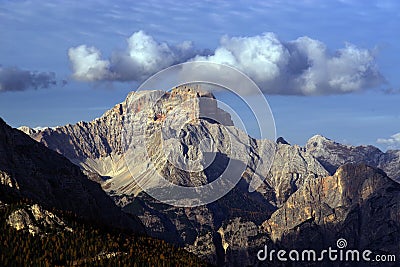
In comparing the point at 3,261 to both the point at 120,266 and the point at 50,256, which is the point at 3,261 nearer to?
the point at 50,256

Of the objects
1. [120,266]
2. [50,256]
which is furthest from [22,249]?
[120,266]

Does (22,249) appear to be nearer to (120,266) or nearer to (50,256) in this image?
(50,256)

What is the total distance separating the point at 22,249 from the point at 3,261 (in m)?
7.98

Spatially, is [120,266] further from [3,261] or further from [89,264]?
[3,261]

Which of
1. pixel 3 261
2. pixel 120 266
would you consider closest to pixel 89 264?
pixel 120 266

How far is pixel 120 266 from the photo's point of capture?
199375 millimetres

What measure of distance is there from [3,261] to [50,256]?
12981mm

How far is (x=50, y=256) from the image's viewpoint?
7840 inches

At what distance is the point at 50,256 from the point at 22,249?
7.75 metres

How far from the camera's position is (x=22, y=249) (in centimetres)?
19888

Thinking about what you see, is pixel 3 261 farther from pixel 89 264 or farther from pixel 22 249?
pixel 89 264

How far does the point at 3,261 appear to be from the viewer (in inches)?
7554

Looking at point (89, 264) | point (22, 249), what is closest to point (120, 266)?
point (89, 264)

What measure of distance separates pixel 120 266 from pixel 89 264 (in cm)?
843
